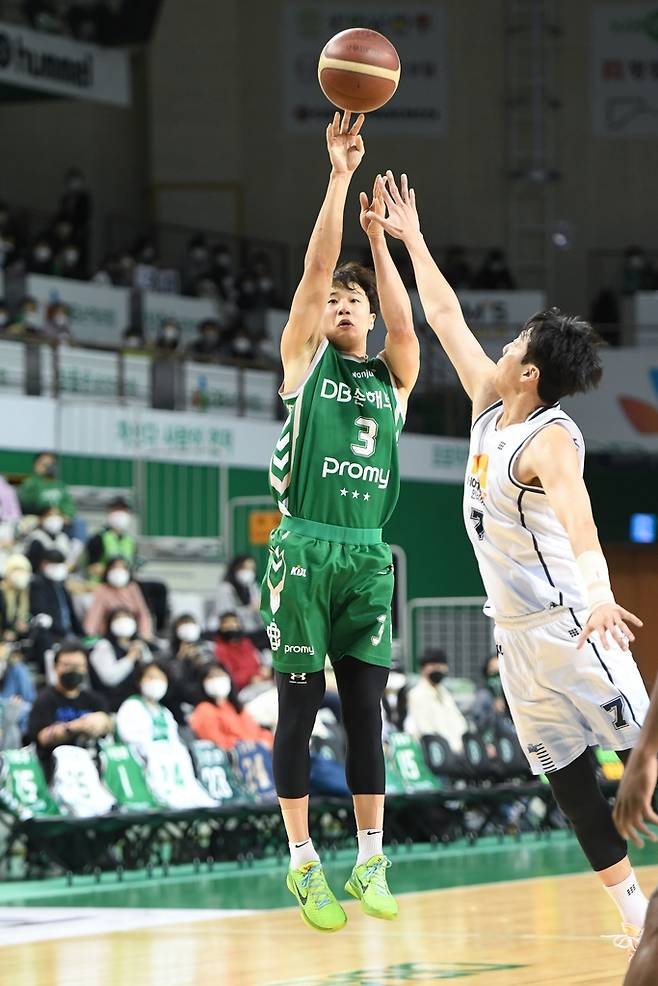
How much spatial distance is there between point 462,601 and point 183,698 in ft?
14.9

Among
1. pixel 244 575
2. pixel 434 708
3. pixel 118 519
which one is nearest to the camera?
pixel 434 708

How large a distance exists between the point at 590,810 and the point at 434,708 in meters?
9.96

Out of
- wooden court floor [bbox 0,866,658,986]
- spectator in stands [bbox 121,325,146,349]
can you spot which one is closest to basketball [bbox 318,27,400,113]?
wooden court floor [bbox 0,866,658,986]

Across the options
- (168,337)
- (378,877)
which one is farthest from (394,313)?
(168,337)

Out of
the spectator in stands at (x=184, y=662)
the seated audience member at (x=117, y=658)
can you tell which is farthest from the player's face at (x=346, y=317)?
the spectator in stands at (x=184, y=662)

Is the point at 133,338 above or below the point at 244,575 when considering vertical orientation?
above

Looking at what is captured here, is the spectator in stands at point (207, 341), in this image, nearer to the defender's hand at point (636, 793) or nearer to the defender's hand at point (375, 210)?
the defender's hand at point (375, 210)

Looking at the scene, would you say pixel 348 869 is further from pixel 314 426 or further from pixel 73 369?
pixel 73 369

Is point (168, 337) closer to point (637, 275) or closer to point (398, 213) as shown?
point (637, 275)

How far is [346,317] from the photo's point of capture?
6535 mm

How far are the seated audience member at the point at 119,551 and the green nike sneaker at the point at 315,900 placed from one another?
10099mm

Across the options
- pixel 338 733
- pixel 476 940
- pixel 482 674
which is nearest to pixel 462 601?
pixel 482 674

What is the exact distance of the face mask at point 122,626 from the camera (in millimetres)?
→ 14570

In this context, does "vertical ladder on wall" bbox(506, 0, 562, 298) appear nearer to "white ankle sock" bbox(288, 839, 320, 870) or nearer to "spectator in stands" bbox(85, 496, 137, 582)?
"spectator in stands" bbox(85, 496, 137, 582)
